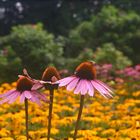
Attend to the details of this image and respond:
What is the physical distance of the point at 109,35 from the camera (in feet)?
43.8

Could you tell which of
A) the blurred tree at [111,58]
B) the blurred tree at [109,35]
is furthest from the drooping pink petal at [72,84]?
the blurred tree at [109,35]

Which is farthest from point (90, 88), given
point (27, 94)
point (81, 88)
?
point (27, 94)

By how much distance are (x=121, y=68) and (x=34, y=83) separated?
7.66 meters

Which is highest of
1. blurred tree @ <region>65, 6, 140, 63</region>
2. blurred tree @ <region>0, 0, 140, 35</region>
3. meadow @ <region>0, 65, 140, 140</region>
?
blurred tree @ <region>0, 0, 140, 35</region>

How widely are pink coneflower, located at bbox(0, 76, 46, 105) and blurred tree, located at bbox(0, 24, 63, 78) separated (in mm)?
6831

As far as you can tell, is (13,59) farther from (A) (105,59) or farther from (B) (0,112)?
(B) (0,112)

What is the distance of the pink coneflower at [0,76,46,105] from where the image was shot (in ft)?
9.95

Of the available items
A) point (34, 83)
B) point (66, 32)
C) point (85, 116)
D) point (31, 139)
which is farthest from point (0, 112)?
point (66, 32)

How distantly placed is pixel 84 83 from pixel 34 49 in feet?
24.4

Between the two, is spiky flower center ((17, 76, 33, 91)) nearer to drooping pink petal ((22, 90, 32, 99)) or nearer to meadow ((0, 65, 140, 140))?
drooping pink petal ((22, 90, 32, 99))

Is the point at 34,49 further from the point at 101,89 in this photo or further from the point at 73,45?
the point at 101,89

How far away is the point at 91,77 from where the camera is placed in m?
3.01

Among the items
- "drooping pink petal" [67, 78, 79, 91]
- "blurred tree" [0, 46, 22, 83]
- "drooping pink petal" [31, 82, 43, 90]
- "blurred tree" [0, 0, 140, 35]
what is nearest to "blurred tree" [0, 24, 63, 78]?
"blurred tree" [0, 46, 22, 83]

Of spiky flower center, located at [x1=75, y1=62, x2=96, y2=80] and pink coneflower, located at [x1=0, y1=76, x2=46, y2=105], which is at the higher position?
spiky flower center, located at [x1=75, y1=62, x2=96, y2=80]
